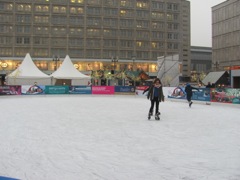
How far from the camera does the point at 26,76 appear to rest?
36906mm

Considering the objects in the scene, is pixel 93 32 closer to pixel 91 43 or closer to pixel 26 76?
pixel 91 43

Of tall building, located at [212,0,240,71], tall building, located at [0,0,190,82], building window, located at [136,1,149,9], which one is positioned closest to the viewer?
tall building, located at [212,0,240,71]

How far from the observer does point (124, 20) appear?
3292 inches

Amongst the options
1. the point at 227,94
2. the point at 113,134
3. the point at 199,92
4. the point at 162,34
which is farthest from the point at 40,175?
the point at 162,34

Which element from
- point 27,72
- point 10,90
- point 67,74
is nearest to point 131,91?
point 67,74

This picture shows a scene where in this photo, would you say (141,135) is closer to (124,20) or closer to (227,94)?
(227,94)

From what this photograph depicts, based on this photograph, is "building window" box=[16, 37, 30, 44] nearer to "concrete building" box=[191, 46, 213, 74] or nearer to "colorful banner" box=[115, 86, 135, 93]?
"colorful banner" box=[115, 86, 135, 93]

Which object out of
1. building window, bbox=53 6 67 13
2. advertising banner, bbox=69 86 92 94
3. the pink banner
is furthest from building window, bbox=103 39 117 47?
advertising banner, bbox=69 86 92 94

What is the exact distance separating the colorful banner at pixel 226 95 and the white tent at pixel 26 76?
22.1 meters

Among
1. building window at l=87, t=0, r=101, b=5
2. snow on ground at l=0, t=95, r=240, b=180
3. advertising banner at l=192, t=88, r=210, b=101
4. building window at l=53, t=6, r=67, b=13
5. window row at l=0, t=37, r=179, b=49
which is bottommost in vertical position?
snow on ground at l=0, t=95, r=240, b=180

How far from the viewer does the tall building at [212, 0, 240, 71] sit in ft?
245

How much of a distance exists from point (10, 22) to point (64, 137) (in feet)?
249

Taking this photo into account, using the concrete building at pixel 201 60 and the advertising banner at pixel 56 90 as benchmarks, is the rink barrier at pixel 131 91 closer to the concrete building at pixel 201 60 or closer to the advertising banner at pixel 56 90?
the advertising banner at pixel 56 90

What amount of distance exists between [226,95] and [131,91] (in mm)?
16124
